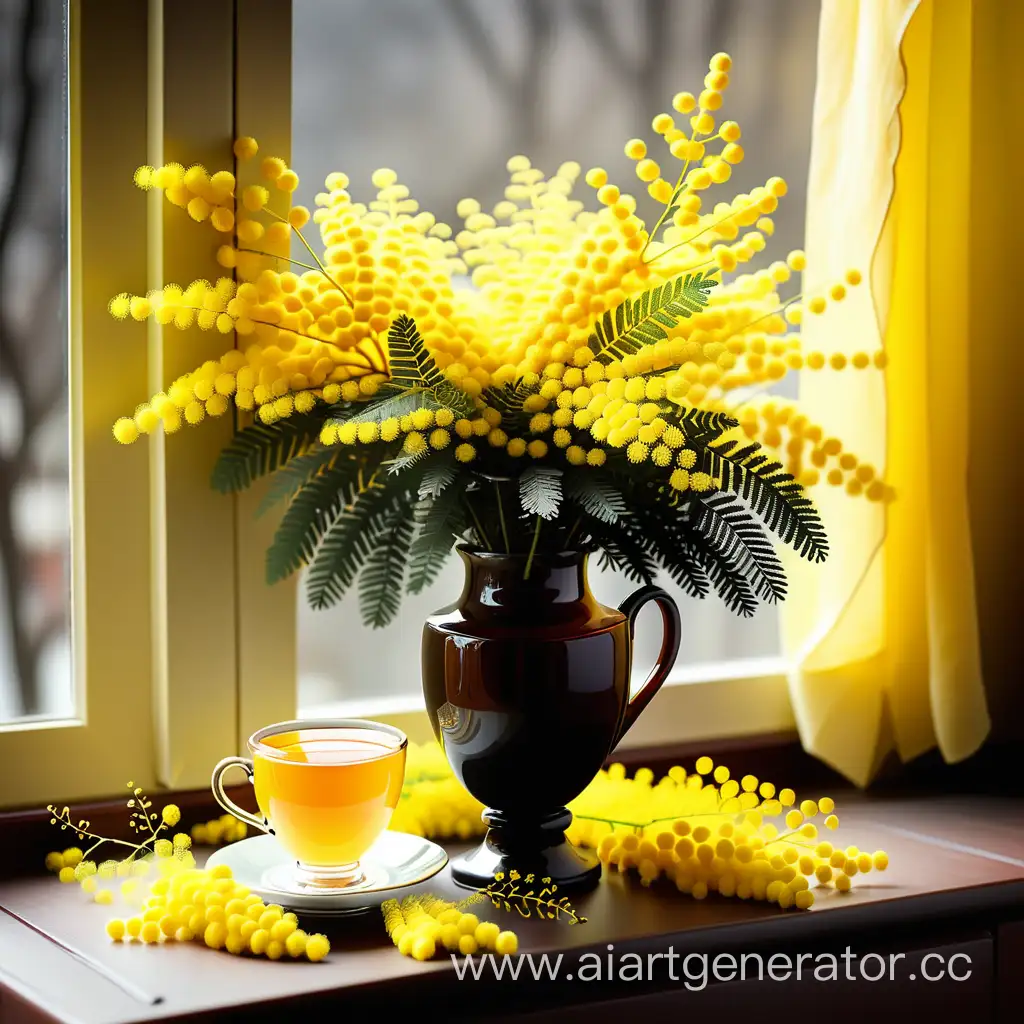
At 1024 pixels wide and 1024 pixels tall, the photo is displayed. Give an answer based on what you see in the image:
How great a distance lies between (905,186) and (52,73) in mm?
Result: 862

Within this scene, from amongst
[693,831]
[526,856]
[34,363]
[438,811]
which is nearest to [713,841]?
[693,831]

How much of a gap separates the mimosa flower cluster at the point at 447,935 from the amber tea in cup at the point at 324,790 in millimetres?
74

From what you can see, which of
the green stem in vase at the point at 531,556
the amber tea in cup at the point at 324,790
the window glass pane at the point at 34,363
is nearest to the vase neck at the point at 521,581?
the green stem in vase at the point at 531,556

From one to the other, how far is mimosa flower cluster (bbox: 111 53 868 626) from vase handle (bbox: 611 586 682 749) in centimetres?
2

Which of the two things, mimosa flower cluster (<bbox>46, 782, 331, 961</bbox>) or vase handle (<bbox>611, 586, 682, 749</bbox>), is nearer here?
mimosa flower cluster (<bbox>46, 782, 331, 961</bbox>)

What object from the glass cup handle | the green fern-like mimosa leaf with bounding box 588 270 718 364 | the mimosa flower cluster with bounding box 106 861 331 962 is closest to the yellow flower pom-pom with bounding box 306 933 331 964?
the mimosa flower cluster with bounding box 106 861 331 962

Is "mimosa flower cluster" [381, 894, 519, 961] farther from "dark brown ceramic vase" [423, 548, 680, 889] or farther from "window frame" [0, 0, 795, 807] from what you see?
"window frame" [0, 0, 795, 807]

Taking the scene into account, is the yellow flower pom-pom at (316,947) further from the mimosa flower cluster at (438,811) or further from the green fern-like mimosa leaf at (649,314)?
the green fern-like mimosa leaf at (649,314)

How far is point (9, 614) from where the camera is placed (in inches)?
47.3

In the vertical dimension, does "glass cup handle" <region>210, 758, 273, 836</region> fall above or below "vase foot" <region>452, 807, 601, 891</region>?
above

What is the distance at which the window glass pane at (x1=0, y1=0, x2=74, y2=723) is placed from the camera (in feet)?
3.88

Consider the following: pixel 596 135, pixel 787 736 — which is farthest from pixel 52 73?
pixel 787 736

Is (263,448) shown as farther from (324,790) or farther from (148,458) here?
(324,790)

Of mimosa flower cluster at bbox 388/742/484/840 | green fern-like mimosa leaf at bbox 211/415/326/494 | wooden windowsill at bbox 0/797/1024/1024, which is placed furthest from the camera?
mimosa flower cluster at bbox 388/742/484/840
